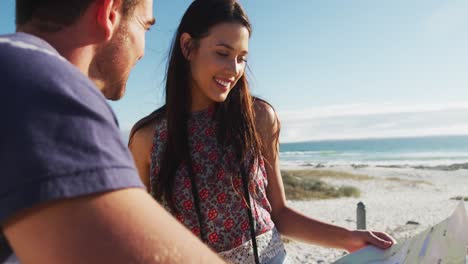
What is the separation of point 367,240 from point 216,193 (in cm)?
72

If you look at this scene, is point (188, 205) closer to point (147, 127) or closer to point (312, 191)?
point (147, 127)

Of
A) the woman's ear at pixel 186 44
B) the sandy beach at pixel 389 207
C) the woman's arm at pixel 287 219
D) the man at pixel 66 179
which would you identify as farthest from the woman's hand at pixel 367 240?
the sandy beach at pixel 389 207

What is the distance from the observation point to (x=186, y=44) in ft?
7.06

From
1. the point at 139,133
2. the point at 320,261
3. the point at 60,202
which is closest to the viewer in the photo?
the point at 60,202

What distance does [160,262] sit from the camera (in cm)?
59

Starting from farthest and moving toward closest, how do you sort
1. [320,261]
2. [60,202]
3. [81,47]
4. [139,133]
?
1. [320,261]
2. [139,133]
3. [81,47]
4. [60,202]

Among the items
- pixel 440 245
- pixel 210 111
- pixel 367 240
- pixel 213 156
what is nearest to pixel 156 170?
pixel 213 156

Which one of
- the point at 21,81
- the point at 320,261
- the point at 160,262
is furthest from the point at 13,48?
the point at 320,261

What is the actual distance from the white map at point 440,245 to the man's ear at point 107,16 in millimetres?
1114

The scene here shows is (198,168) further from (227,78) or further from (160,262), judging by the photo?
(160,262)

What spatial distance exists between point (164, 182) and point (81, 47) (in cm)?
122

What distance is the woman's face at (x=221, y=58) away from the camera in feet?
6.61

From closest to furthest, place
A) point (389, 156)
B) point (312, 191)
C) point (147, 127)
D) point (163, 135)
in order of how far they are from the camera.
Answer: point (163, 135), point (147, 127), point (312, 191), point (389, 156)

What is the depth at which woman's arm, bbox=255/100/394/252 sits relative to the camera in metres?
1.98
